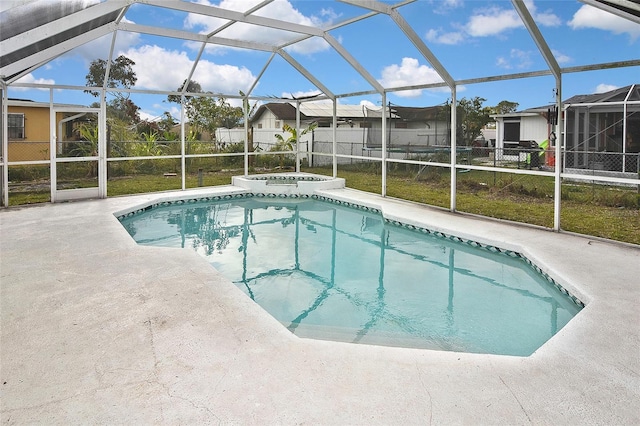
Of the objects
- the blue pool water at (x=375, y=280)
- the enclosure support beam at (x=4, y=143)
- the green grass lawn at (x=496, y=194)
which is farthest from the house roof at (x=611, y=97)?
the enclosure support beam at (x=4, y=143)

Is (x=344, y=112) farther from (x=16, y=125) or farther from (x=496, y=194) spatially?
(x=16, y=125)

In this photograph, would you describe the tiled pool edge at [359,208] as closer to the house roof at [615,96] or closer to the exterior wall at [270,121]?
the house roof at [615,96]

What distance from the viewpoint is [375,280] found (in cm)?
567

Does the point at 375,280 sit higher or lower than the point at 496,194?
lower

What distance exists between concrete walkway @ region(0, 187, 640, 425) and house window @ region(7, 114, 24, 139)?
22.2 ft

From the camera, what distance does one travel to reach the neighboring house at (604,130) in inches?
340

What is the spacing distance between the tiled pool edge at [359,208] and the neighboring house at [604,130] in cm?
327

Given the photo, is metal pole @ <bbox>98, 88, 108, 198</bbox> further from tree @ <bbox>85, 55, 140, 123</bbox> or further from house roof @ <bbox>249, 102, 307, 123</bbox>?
house roof @ <bbox>249, 102, 307, 123</bbox>

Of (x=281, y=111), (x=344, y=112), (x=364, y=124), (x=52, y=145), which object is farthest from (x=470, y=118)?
(x=281, y=111)

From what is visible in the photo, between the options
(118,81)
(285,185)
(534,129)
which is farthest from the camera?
(534,129)

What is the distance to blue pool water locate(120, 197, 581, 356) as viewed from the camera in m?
4.17

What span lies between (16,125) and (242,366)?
10.2 m

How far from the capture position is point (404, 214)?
8398 mm

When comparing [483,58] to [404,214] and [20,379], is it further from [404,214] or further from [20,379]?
[20,379]
